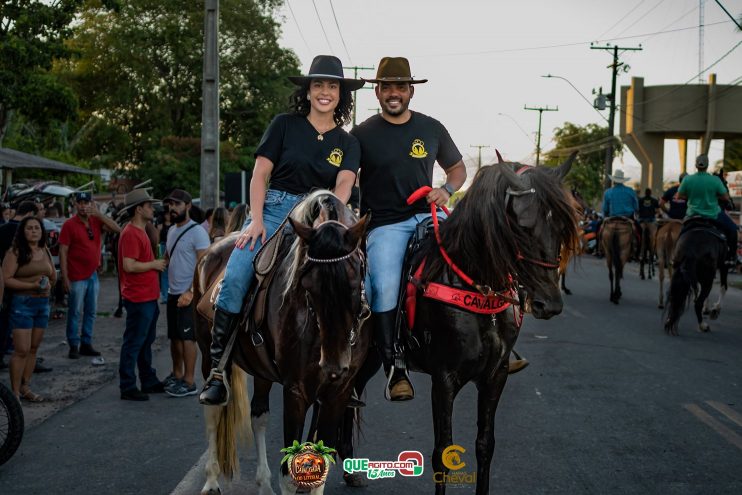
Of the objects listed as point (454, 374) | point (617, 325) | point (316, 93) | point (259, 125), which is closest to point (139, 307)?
point (316, 93)

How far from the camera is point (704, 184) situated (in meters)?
11.9

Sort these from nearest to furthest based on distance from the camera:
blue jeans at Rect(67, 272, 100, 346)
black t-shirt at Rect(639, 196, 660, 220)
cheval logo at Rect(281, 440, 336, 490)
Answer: cheval logo at Rect(281, 440, 336, 490) < blue jeans at Rect(67, 272, 100, 346) < black t-shirt at Rect(639, 196, 660, 220)

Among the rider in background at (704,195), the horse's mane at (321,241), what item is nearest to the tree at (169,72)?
the rider in background at (704,195)

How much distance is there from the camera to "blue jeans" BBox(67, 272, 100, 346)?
10.5 metres

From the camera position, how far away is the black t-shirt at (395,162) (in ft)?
17.5

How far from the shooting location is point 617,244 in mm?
16406

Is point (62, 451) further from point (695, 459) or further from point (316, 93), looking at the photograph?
point (695, 459)

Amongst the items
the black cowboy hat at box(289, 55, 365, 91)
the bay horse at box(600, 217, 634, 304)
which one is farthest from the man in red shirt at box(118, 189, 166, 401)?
the bay horse at box(600, 217, 634, 304)

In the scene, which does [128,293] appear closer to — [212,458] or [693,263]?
[212,458]

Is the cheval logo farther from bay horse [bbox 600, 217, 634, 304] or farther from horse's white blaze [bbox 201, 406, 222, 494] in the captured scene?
bay horse [bbox 600, 217, 634, 304]

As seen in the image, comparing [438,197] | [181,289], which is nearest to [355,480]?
[438,197]

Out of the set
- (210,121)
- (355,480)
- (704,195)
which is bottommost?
(355,480)

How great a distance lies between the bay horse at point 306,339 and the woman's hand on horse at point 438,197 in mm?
923

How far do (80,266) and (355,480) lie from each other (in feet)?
21.6
